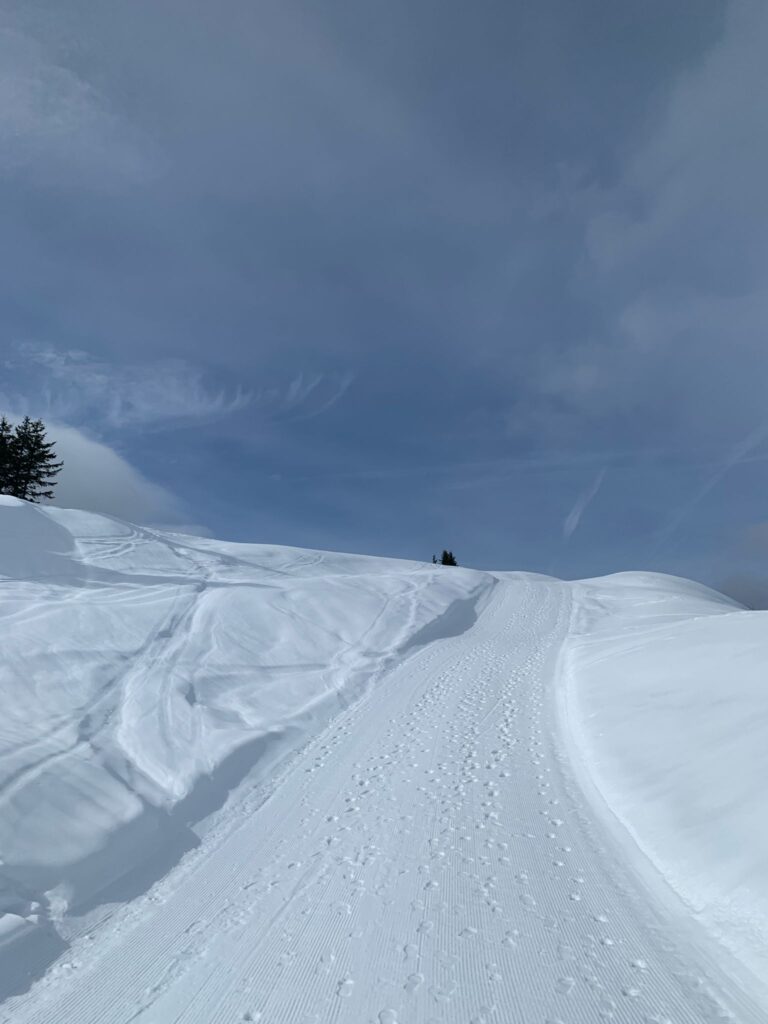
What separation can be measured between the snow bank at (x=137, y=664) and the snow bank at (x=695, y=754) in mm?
4116

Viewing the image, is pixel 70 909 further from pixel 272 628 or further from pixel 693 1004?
pixel 272 628

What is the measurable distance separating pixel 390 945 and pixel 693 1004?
1732 millimetres

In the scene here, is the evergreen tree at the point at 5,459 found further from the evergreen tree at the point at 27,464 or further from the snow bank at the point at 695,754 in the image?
the snow bank at the point at 695,754

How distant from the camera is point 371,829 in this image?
4.97m

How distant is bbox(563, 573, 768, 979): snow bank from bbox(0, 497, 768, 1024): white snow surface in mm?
29

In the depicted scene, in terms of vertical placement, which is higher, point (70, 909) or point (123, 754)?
point (123, 754)

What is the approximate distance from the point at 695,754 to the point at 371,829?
11.0 feet

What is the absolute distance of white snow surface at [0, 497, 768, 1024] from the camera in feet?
10.3

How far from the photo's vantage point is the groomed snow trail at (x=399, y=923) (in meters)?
2.98

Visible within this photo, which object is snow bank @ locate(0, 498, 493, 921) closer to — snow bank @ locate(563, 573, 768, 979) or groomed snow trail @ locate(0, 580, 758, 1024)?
groomed snow trail @ locate(0, 580, 758, 1024)

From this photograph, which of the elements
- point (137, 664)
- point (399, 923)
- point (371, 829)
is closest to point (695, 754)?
point (371, 829)

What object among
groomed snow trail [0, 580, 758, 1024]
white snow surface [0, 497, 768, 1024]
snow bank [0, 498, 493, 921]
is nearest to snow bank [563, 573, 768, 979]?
white snow surface [0, 497, 768, 1024]

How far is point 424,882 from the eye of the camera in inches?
162

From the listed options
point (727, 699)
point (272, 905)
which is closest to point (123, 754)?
point (272, 905)
